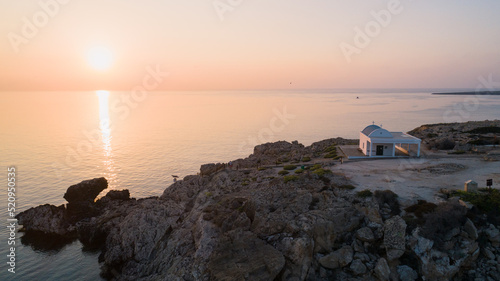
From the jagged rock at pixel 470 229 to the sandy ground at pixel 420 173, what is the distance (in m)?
4.35

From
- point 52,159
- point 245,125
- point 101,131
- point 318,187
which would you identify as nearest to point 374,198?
point 318,187

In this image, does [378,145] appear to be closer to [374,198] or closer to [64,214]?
[374,198]

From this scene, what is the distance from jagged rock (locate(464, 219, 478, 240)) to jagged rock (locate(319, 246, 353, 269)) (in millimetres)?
8866

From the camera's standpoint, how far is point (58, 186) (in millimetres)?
52031

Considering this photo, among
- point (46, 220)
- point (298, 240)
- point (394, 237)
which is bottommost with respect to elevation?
point (46, 220)

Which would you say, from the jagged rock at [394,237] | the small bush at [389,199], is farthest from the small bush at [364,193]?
the jagged rock at [394,237]

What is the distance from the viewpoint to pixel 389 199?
27641mm

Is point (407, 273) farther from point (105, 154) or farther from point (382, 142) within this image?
point (105, 154)

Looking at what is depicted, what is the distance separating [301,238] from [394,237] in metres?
6.85

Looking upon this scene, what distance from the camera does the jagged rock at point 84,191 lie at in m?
43.3

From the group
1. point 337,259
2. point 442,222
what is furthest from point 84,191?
point 442,222

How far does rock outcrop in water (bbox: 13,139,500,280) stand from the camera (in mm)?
21719

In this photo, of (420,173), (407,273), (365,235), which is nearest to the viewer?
(407,273)

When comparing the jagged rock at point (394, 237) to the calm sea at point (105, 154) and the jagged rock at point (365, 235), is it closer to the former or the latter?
the jagged rock at point (365, 235)
